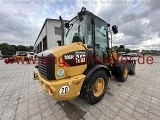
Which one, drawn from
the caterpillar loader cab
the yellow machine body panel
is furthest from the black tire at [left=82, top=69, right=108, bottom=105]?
the yellow machine body panel

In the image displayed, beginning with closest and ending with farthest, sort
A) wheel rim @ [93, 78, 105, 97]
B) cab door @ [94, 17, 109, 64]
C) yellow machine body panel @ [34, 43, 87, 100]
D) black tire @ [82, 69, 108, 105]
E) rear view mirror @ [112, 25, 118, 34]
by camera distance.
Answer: yellow machine body panel @ [34, 43, 87, 100]
black tire @ [82, 69, 108, 105]
wheel rim @ [93, 78, 105, 97]
cab door @ [94, 17, 109, 64]
rear view mirror @ [112, 25, 118, 34]

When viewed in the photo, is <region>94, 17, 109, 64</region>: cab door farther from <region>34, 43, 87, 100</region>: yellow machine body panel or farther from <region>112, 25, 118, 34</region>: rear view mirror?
<region>34, 43, 87, 100</region>: yellow machine body panel

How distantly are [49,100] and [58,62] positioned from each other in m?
1.63

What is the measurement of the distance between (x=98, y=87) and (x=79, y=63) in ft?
3.49

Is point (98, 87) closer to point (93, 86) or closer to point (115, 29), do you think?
point (93, 86)

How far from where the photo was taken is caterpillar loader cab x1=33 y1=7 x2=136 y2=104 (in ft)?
7.89

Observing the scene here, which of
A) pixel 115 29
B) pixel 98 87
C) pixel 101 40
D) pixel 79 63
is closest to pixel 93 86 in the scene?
pixel 98 87

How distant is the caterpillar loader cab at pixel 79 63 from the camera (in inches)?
94.7

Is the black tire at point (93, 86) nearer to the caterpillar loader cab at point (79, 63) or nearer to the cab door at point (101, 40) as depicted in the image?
the caterpillar loader cab at point (79, 63)

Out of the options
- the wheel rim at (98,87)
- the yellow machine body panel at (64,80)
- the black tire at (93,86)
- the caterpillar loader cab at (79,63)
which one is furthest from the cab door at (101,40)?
the yellow machine body panel at (64,80)

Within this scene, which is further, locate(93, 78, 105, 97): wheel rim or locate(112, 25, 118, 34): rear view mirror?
locate(112, 25, 118, 34): rear view mirror

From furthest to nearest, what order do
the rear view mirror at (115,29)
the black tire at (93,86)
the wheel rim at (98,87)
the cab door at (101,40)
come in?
1. the rear view mirror at (115,29)
2. the cab door at (101,40)
3. the wheel rim at (98,87)
4. the black tire at (93,86)

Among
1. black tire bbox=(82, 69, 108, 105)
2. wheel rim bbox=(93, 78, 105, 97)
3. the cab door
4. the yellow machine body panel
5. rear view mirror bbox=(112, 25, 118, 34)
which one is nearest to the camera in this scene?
the yellow machine body panel

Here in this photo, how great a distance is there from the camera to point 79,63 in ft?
8.95
